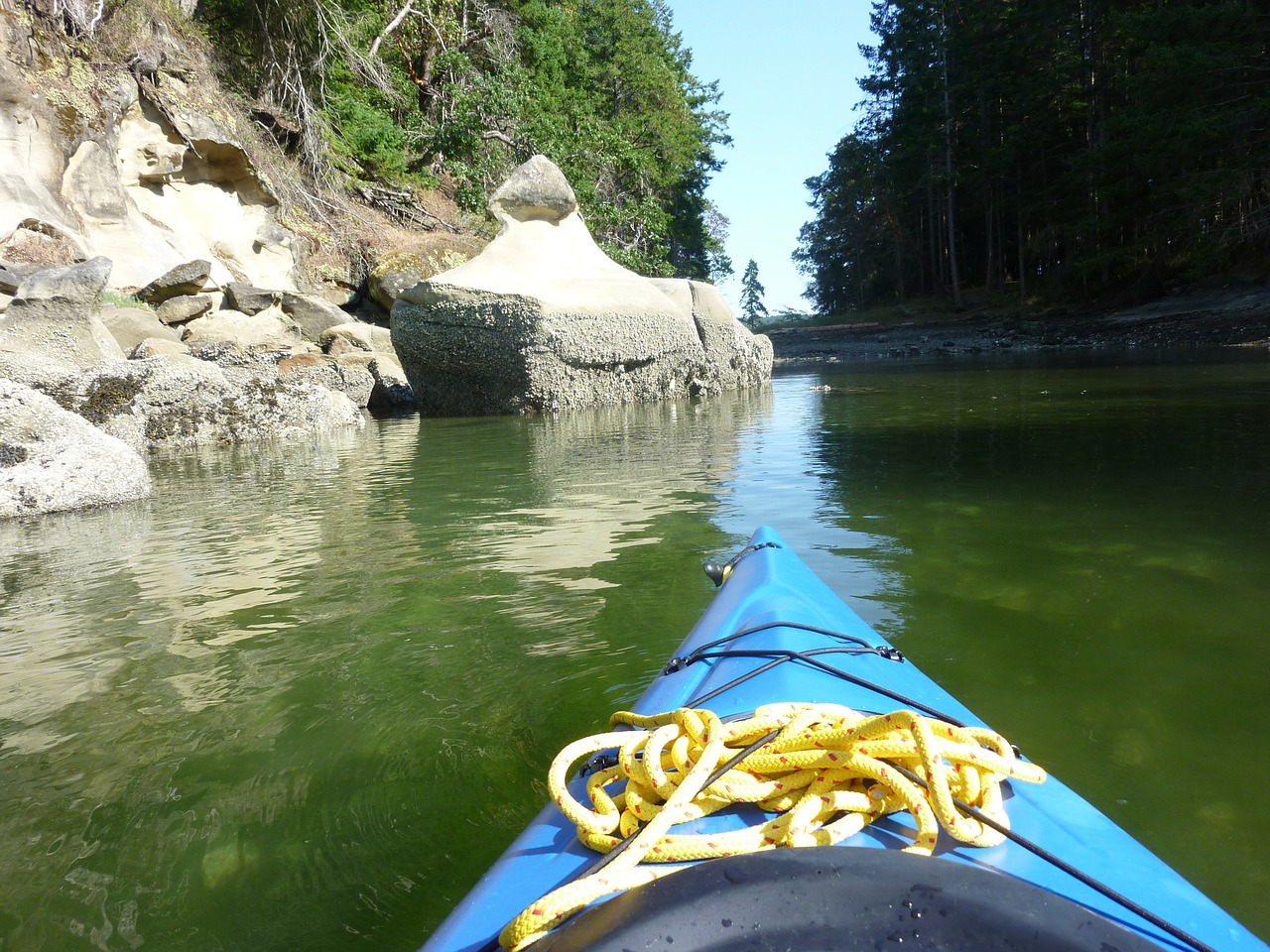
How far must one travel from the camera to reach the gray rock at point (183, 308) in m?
11.8

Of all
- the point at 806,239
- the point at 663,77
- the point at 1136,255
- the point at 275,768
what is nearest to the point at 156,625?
the point at 275,768

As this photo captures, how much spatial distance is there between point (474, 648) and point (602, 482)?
2825mm

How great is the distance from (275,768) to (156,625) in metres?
1.37

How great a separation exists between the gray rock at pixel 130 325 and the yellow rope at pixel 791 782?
1072 cm

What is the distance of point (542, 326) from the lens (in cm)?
972

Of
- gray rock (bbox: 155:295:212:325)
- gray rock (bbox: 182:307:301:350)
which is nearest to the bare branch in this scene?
gray rock (bbox: 182:307:301:350)

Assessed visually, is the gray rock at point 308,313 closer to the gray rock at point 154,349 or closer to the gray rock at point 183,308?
the gray rock at point 183,308

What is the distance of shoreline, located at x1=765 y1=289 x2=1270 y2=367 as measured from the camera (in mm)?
16734

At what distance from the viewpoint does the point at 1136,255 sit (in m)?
21.6

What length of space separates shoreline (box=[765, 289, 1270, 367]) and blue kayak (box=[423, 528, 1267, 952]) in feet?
53.9

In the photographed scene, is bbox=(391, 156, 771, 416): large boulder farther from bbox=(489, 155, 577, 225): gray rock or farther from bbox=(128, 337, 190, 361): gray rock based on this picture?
bbox=(128, 337, 190, 361): gray rock

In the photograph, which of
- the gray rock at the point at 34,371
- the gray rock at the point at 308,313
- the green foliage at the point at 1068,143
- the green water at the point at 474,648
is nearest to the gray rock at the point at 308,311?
the gray rock at the point at 308,313

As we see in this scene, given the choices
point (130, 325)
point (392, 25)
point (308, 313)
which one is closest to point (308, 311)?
point (308, 313)

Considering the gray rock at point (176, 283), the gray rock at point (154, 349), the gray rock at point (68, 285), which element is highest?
the gray rock at point (176, 283)
